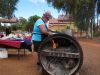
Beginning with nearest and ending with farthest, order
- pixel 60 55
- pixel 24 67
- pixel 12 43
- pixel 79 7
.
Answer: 1. pixel 60 55
2. pixel 24 67
3. pixel 12 43
4. pixel 79 7

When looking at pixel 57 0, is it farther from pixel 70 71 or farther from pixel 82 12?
pixel 70 71

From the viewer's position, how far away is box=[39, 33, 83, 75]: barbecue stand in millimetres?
7998

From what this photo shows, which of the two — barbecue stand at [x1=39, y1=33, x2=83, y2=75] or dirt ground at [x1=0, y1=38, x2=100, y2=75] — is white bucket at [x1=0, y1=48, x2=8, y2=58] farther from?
barbecue stand at [x1=39, y1=33, x2=83, y2=75]

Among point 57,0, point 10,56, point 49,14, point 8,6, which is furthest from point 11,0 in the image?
point 49,14

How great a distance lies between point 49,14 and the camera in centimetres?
894

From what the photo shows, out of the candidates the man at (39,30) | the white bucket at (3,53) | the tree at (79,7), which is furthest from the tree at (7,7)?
the man at (39,30)

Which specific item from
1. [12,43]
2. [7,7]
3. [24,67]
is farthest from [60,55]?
[7,7]

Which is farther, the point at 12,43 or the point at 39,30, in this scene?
the point at 12,43

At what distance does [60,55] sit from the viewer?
8.09 m

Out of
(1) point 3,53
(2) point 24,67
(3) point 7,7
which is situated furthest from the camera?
(3) point 7,7

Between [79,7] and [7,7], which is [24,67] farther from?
[79,7]

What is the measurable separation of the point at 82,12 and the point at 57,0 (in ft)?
17.4

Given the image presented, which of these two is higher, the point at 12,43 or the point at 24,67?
the point at 12,43

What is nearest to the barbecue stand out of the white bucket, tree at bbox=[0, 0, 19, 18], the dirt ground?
the dirt ground
